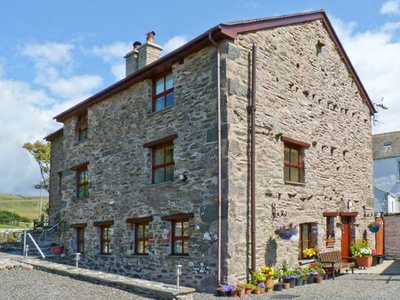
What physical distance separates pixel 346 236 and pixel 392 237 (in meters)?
4.44

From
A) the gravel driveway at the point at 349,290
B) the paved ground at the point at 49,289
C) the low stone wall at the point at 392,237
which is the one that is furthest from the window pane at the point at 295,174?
the low stone wall at the point at 392,237

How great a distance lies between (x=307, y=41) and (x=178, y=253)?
8506 millimetres

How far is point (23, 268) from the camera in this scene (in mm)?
14367

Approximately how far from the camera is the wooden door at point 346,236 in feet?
52.1

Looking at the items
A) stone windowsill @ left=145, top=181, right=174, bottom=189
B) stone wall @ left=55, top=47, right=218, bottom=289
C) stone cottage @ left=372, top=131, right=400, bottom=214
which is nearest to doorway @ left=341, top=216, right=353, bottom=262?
stone wall @ left=55, top=47, right=218, bottom=289

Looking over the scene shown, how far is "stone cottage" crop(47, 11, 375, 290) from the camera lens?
11.4 metres

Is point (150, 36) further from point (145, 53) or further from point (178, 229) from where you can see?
point (178, 229)

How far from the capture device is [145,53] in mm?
16625

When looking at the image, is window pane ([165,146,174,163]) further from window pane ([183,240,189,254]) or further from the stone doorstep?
the stone doorstep

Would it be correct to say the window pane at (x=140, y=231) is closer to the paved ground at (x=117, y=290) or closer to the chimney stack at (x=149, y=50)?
the paved ground at (x=117, y=290)

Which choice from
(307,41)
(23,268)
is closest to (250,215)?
(307,41)

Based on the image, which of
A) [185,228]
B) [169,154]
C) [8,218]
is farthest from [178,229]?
[8,218]

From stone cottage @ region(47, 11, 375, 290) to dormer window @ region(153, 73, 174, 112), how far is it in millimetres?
52

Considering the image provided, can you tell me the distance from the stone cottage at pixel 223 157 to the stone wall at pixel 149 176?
0.04 meters
